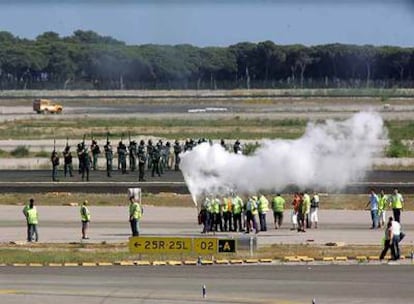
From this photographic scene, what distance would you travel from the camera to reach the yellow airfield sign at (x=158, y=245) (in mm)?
44344

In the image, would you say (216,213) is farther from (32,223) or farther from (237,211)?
(32,223)

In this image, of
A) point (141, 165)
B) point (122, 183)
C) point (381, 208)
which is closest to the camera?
point (381, 208)

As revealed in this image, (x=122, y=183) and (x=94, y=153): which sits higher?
(x=94, y=153)

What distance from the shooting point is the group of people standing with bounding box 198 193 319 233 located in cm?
5156

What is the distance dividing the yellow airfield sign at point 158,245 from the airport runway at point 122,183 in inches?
806

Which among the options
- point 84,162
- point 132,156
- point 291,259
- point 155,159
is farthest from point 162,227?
point 132,156

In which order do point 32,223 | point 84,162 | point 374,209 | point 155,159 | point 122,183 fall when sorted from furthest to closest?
1. point 155,159
2. point 84,162
3. point 122,183
4. point 374,209
5. point 32,223

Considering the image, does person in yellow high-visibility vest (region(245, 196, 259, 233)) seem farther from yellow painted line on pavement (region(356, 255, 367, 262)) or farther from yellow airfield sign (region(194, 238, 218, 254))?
yellow painted line on pavement (region(356, 255, 367, 262))

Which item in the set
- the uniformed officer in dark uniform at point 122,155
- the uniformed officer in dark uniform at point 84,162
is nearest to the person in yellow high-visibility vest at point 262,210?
the uniformed officer in dark uniform at point 84,162

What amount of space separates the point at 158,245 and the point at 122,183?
23278mm

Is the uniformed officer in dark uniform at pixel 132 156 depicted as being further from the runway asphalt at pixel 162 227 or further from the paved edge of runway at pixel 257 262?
the paved edge of runway at pixel 257 262

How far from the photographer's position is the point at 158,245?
44.4m

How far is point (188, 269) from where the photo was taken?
4184 centimetres

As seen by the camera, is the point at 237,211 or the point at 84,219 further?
the point at 237,211
